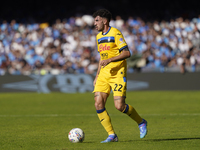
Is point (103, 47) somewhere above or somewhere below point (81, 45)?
below

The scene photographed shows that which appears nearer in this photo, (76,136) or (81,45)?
(76,136)

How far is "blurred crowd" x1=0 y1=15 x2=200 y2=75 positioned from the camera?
20797mm

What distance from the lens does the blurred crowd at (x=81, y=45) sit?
20797 mm

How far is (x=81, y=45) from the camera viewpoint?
2211 centimetres

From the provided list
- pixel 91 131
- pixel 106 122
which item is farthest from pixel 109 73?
pixel 91 131

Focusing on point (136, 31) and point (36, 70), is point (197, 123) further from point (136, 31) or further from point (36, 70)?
point (136, 31)

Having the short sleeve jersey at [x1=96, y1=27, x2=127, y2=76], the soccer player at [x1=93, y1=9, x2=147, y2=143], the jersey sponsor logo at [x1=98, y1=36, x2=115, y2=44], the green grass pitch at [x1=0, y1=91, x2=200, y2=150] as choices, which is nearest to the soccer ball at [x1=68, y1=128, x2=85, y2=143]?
the green grass pitch at [x1=0, y1=91, x2=200, y2=150]

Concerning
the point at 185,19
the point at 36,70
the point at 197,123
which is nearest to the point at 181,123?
the point at 197,123

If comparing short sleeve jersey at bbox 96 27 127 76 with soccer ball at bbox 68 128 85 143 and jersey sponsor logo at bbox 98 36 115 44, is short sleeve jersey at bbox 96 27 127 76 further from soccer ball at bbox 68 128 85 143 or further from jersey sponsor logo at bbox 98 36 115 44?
soccer ball at bbox 68 128 85 143

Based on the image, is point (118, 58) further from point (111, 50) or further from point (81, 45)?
point (81, 45)

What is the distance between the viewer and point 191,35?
2206 cm

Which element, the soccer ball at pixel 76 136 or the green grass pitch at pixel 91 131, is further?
the soccer ball at pixel 76 136

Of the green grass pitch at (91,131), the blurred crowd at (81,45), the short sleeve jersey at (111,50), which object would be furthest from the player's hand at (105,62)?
the blurred crowd at (81,45)

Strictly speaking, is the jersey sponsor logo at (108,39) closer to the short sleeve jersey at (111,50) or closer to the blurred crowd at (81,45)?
the short sleeve jersey at (111,50)
